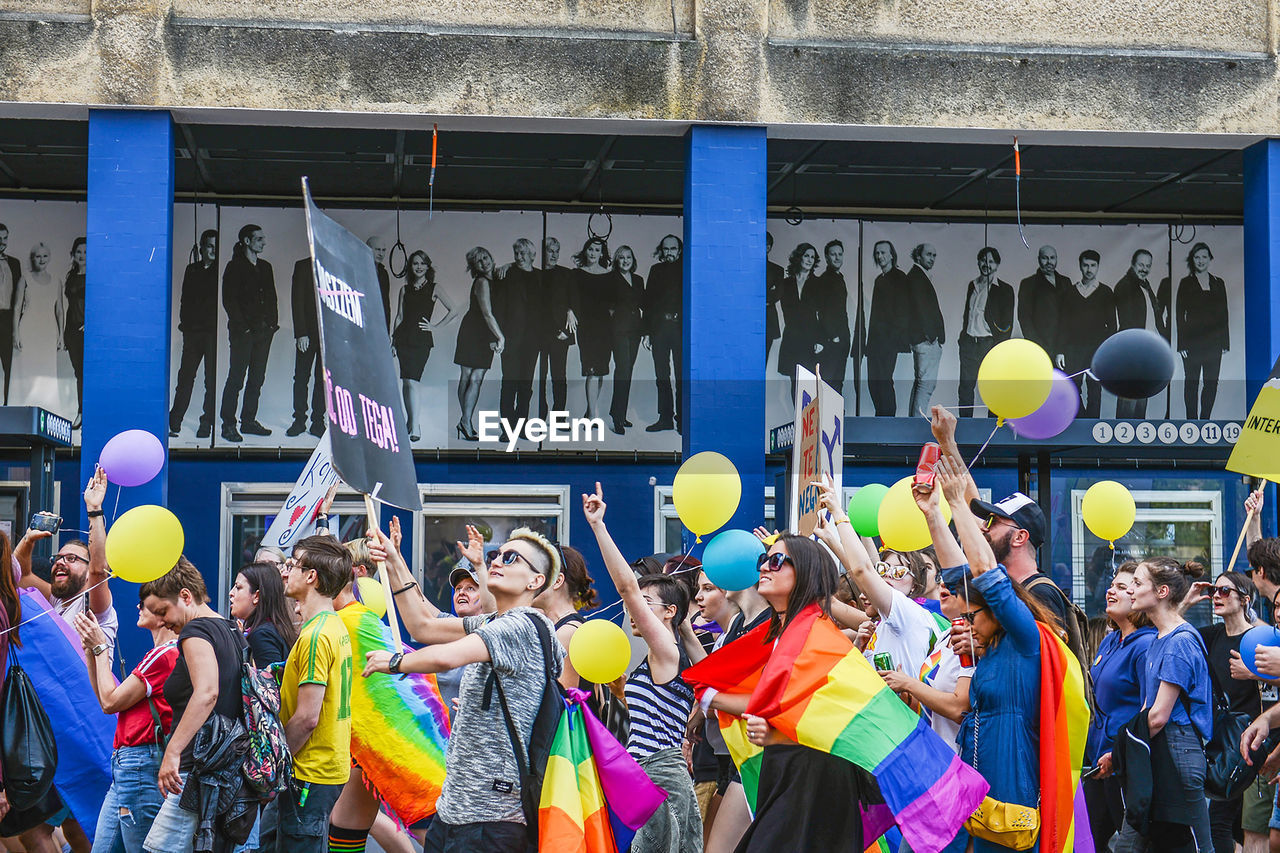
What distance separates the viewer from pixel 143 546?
7.09 metres

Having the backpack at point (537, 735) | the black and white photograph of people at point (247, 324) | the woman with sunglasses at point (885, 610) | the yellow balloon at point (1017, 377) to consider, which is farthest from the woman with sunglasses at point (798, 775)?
the black and white photograph of people at point (247, 324)

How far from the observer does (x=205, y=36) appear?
37.8 ft

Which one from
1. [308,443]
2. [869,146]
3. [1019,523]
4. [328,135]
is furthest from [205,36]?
[1019,523]

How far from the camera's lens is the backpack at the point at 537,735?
5262 millimetres

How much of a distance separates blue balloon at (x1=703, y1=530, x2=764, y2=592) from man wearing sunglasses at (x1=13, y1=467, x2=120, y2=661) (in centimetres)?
353

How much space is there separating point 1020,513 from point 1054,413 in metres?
1.46

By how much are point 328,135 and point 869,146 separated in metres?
5.16

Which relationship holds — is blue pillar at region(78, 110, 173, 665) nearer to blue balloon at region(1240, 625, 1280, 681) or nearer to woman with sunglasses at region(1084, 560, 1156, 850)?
woman with sunglasses at region(1084, 560, 1156, 850)

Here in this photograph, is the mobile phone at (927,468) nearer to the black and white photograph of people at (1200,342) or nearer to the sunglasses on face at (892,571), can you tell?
the sunglasses on face at (892,571)

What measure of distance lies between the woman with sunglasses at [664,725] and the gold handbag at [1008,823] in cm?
161

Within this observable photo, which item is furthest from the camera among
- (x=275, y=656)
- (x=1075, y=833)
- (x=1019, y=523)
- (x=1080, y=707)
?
(x=275, y=656)

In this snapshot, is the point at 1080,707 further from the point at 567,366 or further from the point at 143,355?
the point at 567,366

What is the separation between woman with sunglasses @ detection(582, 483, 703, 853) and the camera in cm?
650

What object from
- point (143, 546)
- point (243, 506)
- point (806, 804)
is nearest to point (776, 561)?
point (806, 804)
